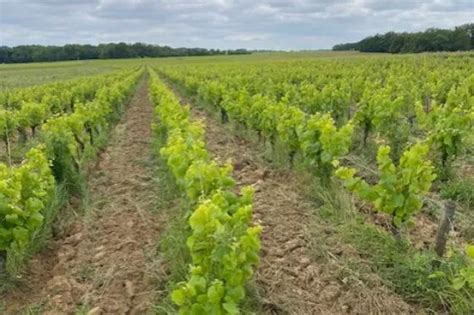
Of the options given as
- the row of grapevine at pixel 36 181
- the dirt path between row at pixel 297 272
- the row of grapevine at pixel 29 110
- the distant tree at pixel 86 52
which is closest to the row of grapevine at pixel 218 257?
the dirt path between row at pixel 297 272

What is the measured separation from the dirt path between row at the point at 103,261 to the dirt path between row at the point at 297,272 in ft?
4.22

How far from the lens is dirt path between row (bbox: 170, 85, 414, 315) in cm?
478

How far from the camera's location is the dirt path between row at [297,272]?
4777 mm

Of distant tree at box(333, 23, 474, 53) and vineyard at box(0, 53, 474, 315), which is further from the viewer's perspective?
distant tree at box(333, 23, 474, 53)

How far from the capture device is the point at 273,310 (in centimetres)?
480

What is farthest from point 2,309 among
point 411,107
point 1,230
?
point 411,107

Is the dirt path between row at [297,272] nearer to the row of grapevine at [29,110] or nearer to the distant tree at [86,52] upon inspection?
the row of grapevine at [29,110]

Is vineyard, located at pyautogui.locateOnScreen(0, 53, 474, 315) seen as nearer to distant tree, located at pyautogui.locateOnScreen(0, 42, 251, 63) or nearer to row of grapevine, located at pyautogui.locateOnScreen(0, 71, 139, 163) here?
row of grapevine, located at pyautogui.locateOnScreen(0, 71, 139, 163)

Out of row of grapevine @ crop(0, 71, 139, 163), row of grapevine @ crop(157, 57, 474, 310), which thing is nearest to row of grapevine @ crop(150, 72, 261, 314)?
row of grapevine @ crop(157, 57, 474, 310)

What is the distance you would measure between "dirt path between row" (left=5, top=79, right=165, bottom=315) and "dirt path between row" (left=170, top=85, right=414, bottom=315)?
1286 millimetres

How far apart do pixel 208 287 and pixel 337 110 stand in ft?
31.9

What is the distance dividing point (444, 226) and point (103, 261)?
379 centimetres

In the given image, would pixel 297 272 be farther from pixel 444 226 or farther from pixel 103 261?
pixel 103 261

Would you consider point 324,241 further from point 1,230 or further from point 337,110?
point 337,110
